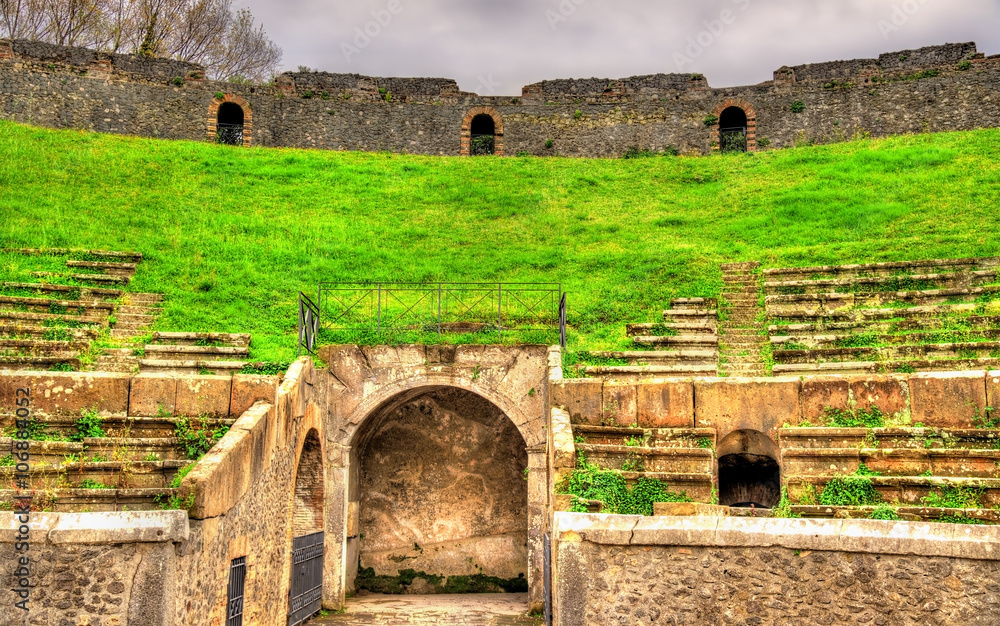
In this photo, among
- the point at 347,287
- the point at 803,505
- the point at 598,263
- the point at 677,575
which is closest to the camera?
the point at 677,575

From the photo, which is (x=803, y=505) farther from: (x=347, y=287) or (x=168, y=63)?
(x=168, y=63)

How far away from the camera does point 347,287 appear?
57.1 feet

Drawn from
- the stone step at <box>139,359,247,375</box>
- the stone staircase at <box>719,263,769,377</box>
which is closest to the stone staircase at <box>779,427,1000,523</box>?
the stone staircase at <box>719,263,769,377</box>

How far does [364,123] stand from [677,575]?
22.8 meters

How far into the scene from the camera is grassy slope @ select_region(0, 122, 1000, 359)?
17188mm

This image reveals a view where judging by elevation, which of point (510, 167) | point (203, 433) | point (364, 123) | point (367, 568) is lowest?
point (367, 568)

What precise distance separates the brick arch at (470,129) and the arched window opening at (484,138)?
0.38ft

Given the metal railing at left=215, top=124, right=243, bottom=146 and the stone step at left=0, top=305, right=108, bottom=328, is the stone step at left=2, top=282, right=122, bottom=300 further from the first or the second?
the metal railing at left=215, top=124, right=243, bottom=146

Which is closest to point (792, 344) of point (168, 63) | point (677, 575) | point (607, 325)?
point (607, 325)

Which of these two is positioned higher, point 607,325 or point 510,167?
point 510,167

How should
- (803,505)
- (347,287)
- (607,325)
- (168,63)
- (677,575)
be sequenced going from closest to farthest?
(677,575) → (803,505) → (607,325) → (347,287) → (168,63)

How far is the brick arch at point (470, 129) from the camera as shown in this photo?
96.1 ft

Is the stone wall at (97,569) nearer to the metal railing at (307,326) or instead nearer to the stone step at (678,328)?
the metal railing at (307,326)

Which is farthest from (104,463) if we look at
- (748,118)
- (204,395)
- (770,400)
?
(748,118)
